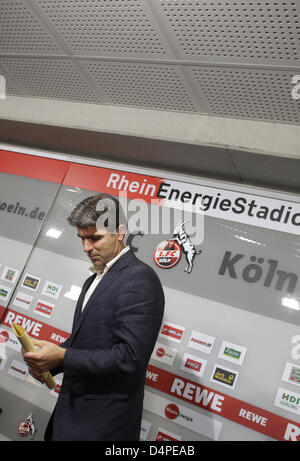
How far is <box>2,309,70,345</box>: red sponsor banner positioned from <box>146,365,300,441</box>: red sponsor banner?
679mm

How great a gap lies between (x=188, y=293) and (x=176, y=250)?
30 centimetres

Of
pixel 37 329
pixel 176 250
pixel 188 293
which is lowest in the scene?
pixel 37 329

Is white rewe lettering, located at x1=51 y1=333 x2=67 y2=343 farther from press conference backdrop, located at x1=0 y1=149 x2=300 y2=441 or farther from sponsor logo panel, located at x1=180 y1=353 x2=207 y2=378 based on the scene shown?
sponsor logo panel, located at x1=180 y1=353 x2=207 y2=378

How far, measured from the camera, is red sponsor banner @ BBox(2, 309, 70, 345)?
261 centimetres

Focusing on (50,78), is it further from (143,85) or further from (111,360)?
(111,360)

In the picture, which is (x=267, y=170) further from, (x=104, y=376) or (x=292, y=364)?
(x=104, y=376)

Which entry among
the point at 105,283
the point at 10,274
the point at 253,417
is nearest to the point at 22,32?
the point at 10,274

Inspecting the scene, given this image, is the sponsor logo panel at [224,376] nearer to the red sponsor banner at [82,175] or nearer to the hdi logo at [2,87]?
the red sponsor banner at [82,175]

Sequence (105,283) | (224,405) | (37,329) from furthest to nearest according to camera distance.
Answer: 1. (37,329)
2. (224,405)
3. (105,283)

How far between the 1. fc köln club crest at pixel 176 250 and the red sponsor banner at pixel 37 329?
2.69 ft

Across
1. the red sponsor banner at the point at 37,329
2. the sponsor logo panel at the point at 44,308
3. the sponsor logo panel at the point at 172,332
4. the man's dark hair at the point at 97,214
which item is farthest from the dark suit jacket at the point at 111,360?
the sponsor logo panel at the point at 44,308

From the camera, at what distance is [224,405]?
2162 millimetres

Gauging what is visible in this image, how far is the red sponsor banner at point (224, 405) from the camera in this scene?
6.64 ft
